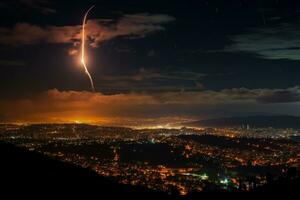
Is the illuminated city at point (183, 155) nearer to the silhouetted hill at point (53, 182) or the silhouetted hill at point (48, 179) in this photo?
the silhouetted hill at point (53, 182)

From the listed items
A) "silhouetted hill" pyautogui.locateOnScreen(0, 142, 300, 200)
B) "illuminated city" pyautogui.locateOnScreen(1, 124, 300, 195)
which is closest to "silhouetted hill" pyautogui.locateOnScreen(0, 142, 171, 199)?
"silhouetted hill" pyautogui.locateOnScreen(0, 142, 300, 200)

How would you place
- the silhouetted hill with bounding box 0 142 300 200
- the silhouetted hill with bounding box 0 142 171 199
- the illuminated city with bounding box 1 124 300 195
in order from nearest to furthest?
the silhouetted hill with bounding box 0 142 300 200
the silhouetted hill with bounding box 0 142 171 199
the illuminated city with bounding box 1 124 300 195

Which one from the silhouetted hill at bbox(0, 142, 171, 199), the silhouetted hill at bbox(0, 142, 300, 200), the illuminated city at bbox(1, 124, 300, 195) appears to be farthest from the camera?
the illuminated city at bbox(1, 124, 300, 195)

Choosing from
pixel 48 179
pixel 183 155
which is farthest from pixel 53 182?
pixel 183 155

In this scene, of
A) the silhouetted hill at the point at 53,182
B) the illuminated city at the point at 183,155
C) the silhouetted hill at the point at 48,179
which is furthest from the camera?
the illuminated city at the point at 183,155

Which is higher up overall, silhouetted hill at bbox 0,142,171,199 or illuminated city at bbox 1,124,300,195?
silhouetted hill at bbox 0,142,171,199

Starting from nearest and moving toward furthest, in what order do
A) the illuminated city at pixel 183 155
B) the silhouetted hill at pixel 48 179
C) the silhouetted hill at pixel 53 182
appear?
the silhouetted hill at pixel 53 182
the silhouetted hill at pixel 48 179
the illuminated city at pixel 183 155

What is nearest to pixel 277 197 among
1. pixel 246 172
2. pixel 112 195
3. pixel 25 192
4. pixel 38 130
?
pixel 112 195

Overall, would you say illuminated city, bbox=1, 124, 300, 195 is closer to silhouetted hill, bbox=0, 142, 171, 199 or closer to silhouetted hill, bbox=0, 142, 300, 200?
silhouetted hill, bbox=0, 142, 300, 200

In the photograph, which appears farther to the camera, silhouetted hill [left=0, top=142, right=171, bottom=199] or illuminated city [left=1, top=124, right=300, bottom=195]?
illuminated city [left=1, top=124, right=300, bottom=195]

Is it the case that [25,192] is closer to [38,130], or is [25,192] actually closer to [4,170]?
[4,170]

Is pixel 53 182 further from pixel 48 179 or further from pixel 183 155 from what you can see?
pixel 183 155

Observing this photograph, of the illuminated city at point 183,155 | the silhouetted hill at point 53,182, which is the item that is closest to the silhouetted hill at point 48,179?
the silhouetted hill at point 53,182
